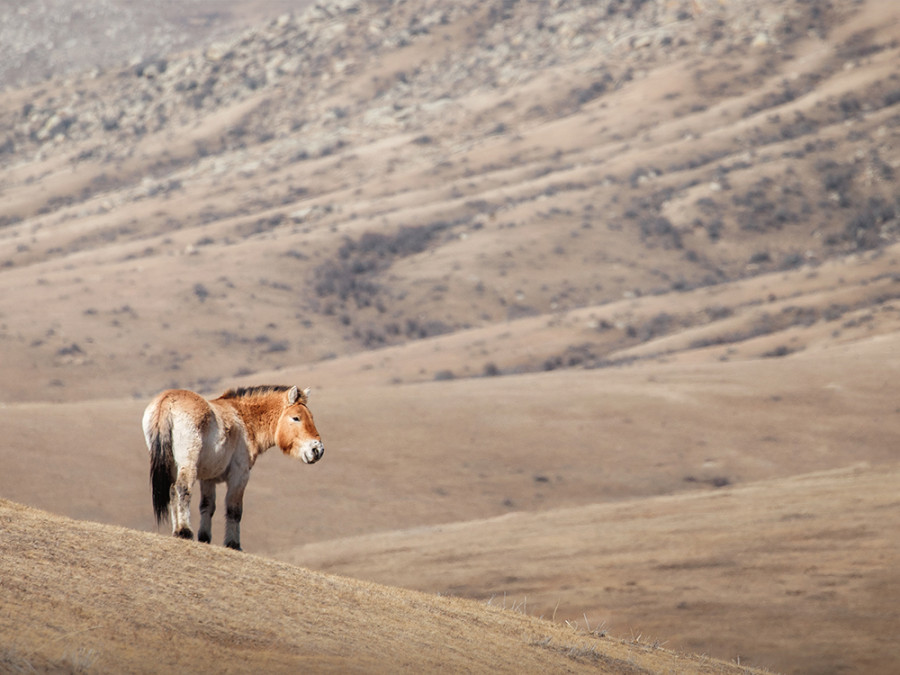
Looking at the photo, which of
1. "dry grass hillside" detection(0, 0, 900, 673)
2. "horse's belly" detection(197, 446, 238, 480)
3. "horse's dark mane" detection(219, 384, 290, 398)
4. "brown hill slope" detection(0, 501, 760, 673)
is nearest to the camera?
"brown hill slope" detection(0, 501, 760, 673)

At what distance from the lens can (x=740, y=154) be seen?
70.2 m

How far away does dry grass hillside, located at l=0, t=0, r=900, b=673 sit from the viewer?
18156 millimetres

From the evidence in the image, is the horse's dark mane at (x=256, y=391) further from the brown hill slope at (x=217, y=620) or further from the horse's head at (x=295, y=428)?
the brown hill slope at (x=217, y=620)

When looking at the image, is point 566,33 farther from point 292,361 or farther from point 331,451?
point 331,451

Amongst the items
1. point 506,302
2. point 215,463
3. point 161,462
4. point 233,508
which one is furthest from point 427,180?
point 161,462

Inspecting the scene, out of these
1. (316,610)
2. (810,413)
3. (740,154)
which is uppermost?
(740,154)

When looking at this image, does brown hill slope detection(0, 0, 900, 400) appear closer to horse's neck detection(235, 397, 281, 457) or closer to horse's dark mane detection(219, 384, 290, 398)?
horse's dark mane detection(219, 384, 290, 398)

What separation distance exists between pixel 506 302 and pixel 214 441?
4840cm

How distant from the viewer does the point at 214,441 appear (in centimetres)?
1020

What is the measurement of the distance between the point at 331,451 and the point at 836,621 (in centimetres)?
1590

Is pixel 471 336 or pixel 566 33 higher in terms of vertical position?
pixel 566 33

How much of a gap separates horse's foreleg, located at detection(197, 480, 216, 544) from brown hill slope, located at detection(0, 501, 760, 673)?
540mm


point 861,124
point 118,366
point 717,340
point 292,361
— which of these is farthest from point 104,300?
point 861,124

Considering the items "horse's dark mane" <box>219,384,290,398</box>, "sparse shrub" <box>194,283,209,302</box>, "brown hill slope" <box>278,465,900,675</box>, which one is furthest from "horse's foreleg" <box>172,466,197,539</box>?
"sparse shrub" <box>194,283,209,302</box>
